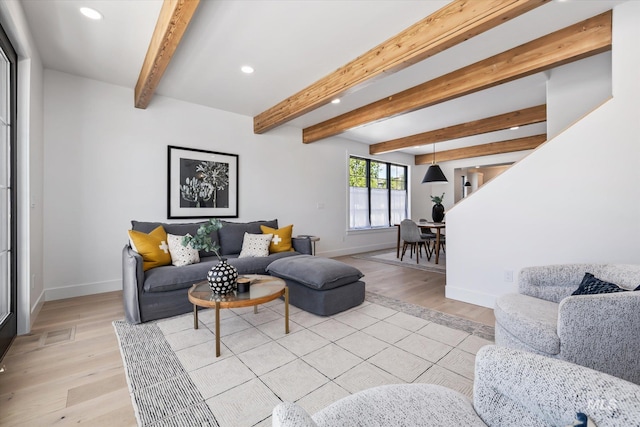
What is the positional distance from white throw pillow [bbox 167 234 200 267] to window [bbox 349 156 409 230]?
3997mm

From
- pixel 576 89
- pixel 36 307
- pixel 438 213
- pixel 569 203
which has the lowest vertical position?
pixel 36 307

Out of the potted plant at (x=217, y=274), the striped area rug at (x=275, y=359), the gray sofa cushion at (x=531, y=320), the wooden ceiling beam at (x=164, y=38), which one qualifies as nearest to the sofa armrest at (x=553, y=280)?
the gray sofa cushion at (x=531, y=320)

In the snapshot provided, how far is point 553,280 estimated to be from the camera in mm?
2018

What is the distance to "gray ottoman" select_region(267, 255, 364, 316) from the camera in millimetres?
2742

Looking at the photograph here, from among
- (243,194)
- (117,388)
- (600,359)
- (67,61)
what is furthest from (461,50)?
(67,61)

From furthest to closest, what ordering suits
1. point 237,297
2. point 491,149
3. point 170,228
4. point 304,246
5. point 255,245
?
1. point 491,149
2. point 304,246
3. point 255,245
4. point 170,228
5. point 237,297

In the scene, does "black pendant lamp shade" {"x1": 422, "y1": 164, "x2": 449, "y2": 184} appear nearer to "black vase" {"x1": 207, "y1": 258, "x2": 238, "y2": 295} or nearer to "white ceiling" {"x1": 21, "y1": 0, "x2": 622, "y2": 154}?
"white ceiling" {"x1": 21, "y1": 0, "x2": 622, "y2": 154}

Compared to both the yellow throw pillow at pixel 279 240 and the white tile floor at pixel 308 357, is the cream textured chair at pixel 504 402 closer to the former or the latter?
the white tile floor at pixel 308 357

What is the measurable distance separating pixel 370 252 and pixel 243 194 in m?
3.46

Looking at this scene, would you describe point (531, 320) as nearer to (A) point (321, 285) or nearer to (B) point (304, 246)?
(A) point (321, 285)

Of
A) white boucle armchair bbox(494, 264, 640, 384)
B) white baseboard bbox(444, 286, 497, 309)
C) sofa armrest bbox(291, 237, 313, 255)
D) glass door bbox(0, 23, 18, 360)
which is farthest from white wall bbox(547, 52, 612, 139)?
glass door bbox(0, 23, 18, 360)

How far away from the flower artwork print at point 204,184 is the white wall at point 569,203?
3379 mm

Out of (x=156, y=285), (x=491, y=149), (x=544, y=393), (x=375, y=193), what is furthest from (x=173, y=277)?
(x=491, y=149)

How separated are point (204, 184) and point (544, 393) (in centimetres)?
428
